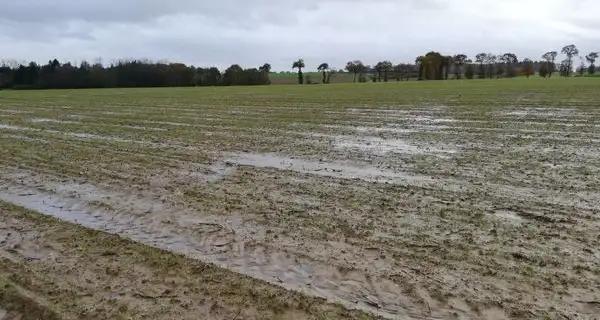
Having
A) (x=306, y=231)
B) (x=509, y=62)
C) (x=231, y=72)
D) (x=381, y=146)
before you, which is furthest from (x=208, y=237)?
(x=509, y=62)

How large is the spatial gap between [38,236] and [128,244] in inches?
47.4

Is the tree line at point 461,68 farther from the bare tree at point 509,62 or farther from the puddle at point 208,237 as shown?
the puddle at point 208,237

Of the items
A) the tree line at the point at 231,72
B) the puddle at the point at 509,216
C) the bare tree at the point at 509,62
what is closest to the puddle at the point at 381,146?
the puddle at the point at 509,216

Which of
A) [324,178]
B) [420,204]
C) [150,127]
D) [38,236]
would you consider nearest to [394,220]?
[420,204]

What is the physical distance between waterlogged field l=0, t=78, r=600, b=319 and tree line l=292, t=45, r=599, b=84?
9751 centimetres

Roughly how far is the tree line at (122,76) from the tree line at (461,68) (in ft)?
53.2

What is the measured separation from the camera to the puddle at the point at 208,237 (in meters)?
4.41

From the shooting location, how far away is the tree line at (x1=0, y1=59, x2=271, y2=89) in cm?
9238

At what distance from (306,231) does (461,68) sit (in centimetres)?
11219

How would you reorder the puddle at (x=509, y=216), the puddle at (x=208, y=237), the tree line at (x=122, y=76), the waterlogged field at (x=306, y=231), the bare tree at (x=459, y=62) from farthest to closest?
the bare tree at (x=459, y=62) < the tree line at (x=122, y=76) < the puddle at (x=509, y=216) < the puddle at (x=208, y=237) < the waterlogged field at (x=306, y=231)

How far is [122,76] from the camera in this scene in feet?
313

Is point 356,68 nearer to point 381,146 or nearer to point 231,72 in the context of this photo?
point 231,72

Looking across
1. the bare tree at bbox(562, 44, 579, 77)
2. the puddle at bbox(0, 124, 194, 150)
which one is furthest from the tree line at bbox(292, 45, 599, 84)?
the puddle at bbox(0, 124, 194, 150)

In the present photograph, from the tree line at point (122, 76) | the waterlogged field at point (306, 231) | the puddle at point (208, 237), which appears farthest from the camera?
the tree line at point (122, 76)
